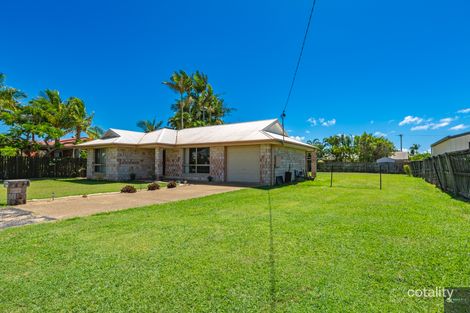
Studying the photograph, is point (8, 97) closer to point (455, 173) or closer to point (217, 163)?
point (217, 163)

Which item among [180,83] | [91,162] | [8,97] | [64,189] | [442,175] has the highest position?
[180,83]

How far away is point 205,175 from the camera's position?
16750 millimetres

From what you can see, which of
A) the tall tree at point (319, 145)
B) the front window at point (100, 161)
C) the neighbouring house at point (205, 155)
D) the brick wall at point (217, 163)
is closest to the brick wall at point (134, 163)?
the neighbouring house at point (205, 155)

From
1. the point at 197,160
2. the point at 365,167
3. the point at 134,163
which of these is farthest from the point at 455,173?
the point at 365,167

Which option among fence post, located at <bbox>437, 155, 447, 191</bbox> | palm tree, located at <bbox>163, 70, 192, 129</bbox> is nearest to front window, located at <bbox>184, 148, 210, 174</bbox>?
fence post, located at <bbox>437, 155, 447, 191</bbox>

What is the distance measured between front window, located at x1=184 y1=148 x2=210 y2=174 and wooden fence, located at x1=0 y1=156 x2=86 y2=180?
10901mm

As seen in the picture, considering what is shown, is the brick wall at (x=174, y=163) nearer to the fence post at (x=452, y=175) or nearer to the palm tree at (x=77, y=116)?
the palm tree at (x=77, y=116)

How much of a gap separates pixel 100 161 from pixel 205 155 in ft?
27.7

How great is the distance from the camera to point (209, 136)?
57.4 ft

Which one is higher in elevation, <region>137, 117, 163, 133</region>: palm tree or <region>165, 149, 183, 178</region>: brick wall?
<region>137, 117, 163, 133</region>: palm tree

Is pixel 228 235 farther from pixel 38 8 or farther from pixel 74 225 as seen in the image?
pixel 38 8

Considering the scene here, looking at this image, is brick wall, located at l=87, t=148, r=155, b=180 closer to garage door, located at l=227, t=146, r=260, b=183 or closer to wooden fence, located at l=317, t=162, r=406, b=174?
garage door, located at l=227, t=146, r=260, b=183

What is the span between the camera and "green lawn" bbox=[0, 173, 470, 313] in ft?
7.79

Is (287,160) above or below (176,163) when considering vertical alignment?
above
